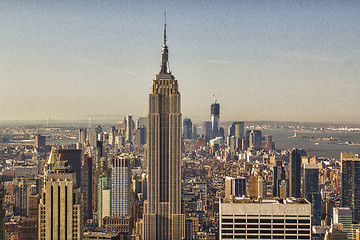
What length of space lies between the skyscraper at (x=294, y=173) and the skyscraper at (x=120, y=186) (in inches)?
225

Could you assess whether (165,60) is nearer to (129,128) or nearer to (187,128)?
(129,128)

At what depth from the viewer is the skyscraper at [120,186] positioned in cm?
1798

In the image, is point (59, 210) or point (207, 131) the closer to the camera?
point (59, 210)

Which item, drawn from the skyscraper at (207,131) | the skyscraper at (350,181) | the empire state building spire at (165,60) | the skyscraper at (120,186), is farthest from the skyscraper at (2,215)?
the skyscraper at (350,181)

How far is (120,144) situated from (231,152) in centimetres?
653

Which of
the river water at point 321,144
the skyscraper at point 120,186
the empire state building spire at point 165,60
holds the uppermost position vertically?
the empire state building spire at point 165,60

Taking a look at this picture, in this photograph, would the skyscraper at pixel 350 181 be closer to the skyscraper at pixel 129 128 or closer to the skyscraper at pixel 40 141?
the skyscraper at pixel 129 128

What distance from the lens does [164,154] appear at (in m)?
17.8

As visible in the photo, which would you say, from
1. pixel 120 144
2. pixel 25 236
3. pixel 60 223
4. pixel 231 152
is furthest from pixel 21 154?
pixel 231 152

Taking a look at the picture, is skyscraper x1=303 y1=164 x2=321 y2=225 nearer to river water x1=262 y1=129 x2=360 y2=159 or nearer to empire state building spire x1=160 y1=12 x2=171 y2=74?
river water x1=262 y1=129 x2=360 y2=159

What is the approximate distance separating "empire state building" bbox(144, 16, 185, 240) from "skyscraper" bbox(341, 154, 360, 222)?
5422 millimetres

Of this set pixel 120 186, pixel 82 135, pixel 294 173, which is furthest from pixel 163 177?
pixel 294 173

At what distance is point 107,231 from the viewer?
13.0m

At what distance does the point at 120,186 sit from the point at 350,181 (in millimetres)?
8167
